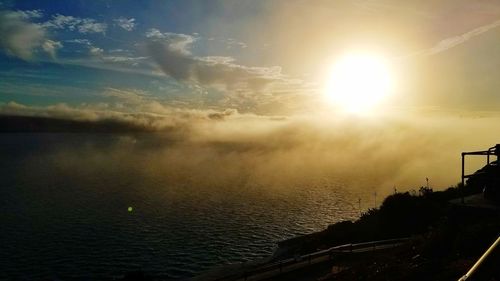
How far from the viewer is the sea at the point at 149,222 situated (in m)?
46.8

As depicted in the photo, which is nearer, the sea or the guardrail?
the guardrail

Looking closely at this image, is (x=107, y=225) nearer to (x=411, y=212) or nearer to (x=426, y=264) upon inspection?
(x=411, y=212)

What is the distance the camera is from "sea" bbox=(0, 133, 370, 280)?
154 ft

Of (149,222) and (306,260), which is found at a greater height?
(306,260)

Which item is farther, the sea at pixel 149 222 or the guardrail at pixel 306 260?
the sea at pixel 149 222

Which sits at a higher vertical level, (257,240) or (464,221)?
(464,221)

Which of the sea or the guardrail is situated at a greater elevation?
the guardrail

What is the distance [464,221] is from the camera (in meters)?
19.8

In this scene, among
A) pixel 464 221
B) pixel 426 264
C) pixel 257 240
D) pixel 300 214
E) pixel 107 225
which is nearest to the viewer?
pixel 426 264

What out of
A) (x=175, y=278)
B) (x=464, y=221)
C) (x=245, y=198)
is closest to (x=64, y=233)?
(x=175, y=278)

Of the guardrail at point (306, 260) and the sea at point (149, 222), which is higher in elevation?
the guardrail at point (306, 260)

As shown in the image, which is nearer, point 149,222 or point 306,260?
point 306,260

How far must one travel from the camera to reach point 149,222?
6762cm

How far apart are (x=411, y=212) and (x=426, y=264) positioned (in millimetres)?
31287
